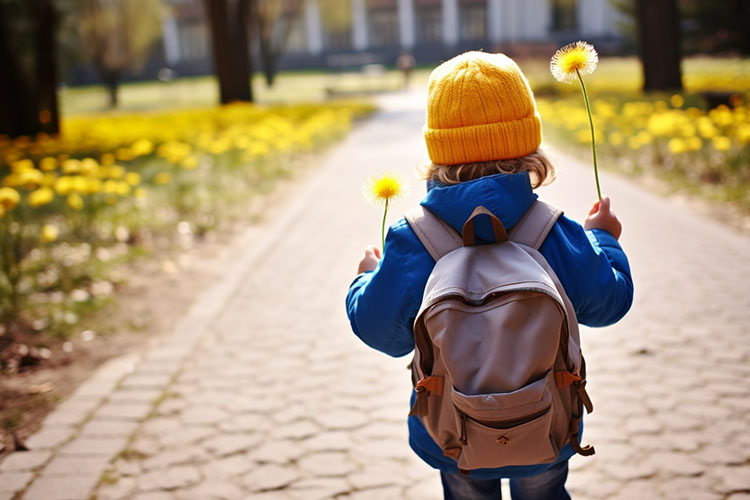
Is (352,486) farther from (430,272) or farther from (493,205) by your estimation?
(493,205)

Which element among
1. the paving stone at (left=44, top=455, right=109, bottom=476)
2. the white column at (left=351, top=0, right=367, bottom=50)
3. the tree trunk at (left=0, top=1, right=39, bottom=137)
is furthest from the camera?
the white column at (left=351, top=0, right=367, bottom=50)

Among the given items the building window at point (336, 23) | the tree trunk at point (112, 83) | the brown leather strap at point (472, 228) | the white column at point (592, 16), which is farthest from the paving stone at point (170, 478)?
the white column at point (592, 16)

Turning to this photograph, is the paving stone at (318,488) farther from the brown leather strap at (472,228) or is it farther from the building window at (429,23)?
the building window at (429,23)

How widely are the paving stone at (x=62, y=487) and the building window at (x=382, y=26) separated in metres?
55.5

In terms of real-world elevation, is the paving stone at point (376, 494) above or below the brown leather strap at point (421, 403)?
below

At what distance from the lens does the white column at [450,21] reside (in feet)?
173

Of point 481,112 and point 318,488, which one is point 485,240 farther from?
point 318,488

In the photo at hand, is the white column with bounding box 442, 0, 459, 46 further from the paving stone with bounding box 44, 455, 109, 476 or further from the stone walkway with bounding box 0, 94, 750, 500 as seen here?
the paving stone with bounding box 44, 455, 109, 476

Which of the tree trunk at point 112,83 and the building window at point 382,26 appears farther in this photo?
the building window at point 382,26

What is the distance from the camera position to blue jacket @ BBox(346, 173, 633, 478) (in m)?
1.53

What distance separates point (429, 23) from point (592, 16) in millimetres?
13273

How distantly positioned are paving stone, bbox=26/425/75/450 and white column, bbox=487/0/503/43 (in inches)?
1956

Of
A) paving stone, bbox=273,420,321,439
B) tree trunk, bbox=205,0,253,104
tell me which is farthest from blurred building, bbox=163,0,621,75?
paving stone, bbox=273,420,321,439

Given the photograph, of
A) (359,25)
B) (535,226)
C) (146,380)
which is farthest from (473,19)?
(535,226)
